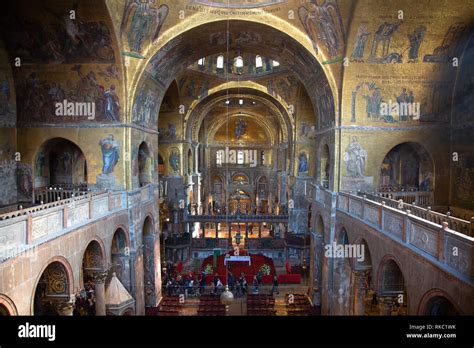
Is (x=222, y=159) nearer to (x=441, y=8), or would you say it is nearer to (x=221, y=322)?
(x=441, y=8)

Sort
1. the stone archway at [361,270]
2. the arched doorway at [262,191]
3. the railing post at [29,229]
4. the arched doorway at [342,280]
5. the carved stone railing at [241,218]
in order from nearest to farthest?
the railing post at [29,229] < the stone archway at [361,270] < the arched doorway at [342,280] < the carved stone railing at [241,218] < the arched doorway at [262,191]

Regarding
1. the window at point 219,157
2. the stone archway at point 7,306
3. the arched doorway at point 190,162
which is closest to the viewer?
the stone archway at point 7,306

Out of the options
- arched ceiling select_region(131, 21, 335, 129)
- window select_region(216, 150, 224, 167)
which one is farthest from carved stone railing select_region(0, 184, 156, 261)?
window select_region(216, 150, 224, 167)

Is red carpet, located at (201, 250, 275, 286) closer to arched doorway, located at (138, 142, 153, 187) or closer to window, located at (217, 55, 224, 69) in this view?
arched doorway, located at (138, 142, 153, 187)

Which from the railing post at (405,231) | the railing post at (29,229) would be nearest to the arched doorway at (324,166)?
the railing post at (405,231)

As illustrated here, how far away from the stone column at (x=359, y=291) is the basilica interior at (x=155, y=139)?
0.08 metres

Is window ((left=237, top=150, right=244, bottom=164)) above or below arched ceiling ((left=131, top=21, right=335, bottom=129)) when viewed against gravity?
below

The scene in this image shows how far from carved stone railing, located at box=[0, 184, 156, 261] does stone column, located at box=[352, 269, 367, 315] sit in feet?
31.4

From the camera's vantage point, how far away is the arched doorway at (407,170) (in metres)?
16.0

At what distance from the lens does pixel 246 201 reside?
45.4 meters

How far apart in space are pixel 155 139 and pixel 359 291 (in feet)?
42.1

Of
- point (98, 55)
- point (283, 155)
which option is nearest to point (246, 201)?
point (283, 155)

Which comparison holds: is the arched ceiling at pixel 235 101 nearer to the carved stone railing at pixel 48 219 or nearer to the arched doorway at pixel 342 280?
the arched doorway at pixel 342 280

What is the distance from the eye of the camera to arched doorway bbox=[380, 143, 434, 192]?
632 inches
